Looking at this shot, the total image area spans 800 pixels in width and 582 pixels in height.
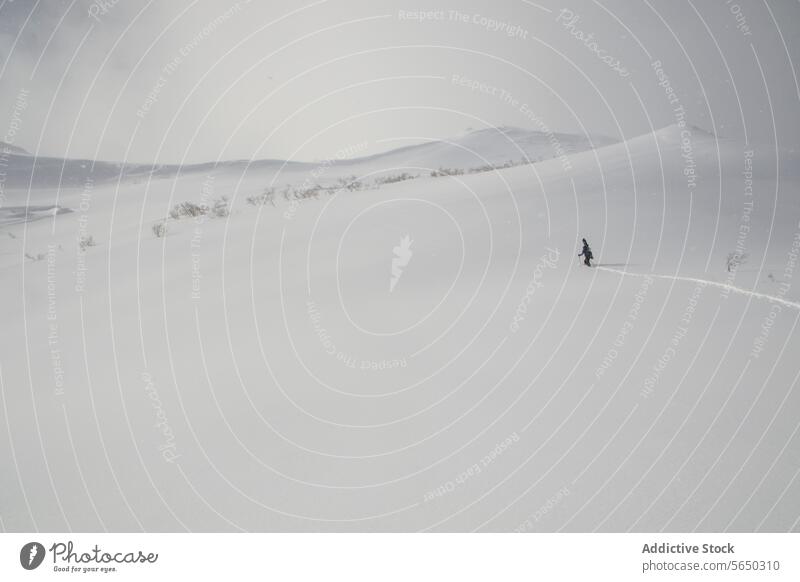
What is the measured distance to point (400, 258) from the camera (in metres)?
6.91

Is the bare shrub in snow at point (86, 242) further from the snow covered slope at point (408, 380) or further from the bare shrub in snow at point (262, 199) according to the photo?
the bare shrub in snow at point (262, 199)

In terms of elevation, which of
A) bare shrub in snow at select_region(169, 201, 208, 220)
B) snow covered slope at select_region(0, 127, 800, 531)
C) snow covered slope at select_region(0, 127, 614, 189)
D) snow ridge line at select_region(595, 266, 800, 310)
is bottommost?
snow covered slope at select_region(0, 127, 800, 531)

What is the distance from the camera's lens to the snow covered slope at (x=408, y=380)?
292 cm

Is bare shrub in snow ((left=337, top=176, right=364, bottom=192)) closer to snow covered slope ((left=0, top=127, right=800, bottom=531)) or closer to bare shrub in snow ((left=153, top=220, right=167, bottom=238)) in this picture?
snow covered slope ((left=0, top=127, right=800, bottom=531))

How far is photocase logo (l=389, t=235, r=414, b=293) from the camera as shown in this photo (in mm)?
6270

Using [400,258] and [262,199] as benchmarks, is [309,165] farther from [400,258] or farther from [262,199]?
[400,258]

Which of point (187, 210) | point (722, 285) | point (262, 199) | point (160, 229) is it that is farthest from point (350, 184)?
point (722, 285)

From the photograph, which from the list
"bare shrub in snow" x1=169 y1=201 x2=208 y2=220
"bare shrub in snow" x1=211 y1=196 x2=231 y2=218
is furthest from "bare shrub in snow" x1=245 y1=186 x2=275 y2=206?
"bare shrub in snow" x1=169 y1=201 x2=208 y2=220

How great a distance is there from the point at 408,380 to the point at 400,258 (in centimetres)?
328
